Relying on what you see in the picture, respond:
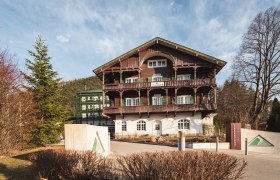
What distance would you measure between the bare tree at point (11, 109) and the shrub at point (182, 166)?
10.7 meters

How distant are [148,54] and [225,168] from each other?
2776 cm

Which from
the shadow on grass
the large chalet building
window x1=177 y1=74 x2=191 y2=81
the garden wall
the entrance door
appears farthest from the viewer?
window x1=177 y1=74 x2=191 y2=81

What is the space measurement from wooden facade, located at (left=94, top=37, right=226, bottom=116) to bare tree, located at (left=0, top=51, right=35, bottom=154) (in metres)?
16.1

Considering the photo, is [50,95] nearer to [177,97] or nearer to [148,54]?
[148,54]

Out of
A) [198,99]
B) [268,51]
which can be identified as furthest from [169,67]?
[268,51]

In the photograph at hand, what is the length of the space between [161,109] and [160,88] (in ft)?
9.86

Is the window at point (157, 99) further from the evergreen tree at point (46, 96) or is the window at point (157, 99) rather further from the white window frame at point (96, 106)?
the white window frame at point (96, 106)

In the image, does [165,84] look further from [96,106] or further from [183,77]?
[96,106]

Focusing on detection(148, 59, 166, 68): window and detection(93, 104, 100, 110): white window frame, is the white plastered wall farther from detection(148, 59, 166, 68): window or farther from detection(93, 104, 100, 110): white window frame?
detection(93, 104, 100, 110): white window frame

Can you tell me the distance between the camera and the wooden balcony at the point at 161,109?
28719 millimetres

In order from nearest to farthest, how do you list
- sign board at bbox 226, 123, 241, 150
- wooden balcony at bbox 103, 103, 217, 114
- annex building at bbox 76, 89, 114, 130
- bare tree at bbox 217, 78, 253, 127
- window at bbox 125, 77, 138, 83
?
sign board at bbox 226, 123, 241, 150 → wooden balcony at bbox 103, 103, 217, 114 → bare tree at bbox 217, 78, 253, 127 → window at bbox 125, 77, 138, 83 → annex building at bbox 76, 89, 114, 130

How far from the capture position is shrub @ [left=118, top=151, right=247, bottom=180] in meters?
4.52

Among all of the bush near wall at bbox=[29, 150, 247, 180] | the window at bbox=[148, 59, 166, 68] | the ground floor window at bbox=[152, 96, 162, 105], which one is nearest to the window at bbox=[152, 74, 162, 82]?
the window at bbox=[148, 59, 166, 68]

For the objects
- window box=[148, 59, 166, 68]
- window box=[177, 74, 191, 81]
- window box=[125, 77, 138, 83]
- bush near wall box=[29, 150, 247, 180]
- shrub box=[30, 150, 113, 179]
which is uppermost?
window box=[148, 59, 166, 68]
